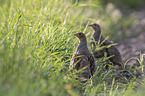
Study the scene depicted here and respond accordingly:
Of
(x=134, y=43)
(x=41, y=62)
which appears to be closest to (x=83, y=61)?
(x=41, y=62)

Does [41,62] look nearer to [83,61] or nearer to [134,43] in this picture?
[83,61]

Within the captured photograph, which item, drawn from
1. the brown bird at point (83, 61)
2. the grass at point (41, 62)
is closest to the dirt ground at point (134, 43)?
the grass at point (41, 62)

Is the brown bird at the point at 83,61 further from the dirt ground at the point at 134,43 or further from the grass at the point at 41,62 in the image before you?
the dirt ground at the point at 134,43

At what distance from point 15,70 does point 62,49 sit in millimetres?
1294

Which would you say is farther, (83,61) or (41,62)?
(83,61)

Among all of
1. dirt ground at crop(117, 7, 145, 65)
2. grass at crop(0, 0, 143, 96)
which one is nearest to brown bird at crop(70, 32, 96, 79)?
grass at crop(0, 0, 143, 96)

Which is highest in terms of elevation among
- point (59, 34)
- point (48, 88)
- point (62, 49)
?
point (59, 34)

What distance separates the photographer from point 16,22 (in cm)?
322

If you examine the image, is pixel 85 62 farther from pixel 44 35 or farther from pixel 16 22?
pixel 16 22

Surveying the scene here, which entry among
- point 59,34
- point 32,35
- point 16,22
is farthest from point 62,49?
point 16,22

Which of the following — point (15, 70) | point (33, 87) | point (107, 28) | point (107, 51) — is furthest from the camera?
point (107, 28)

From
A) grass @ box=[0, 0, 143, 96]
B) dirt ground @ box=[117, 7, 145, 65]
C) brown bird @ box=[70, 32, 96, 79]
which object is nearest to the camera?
grass @ box=[0, 0, 143, 96]

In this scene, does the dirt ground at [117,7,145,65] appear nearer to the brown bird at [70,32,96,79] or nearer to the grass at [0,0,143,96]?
the grass at [0,0,143,96]

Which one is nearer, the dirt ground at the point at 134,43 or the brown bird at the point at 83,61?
the brown bird at the point at 83,61
